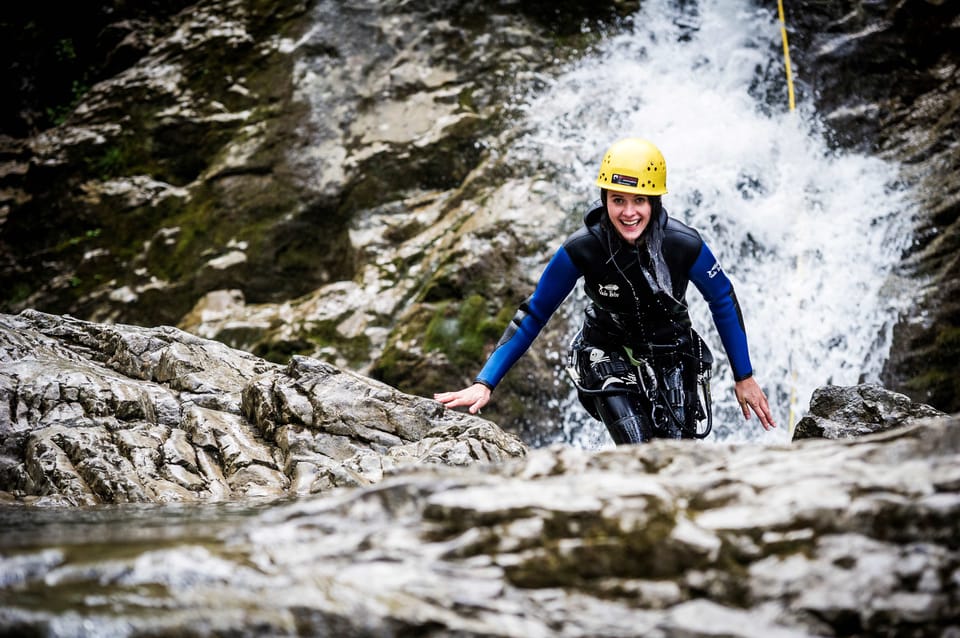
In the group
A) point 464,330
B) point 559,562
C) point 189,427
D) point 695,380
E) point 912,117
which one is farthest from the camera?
point 912,117

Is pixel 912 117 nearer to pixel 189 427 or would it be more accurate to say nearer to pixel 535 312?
pixel 535 312

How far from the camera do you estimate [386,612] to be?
2.07m

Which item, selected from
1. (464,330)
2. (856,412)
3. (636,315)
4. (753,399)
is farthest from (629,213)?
(464,330)

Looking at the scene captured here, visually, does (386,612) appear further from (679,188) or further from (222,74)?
(222,74)

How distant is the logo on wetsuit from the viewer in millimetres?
4660

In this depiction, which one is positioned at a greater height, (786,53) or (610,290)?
(786,53)

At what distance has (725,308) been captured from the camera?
479 cm

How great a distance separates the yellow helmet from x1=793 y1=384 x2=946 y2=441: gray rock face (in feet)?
6.73

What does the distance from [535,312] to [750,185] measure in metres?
6.68

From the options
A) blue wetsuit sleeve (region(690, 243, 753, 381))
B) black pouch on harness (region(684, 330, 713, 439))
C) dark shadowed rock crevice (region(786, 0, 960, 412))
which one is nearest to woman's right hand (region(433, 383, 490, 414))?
black pouch on harness (region(684, 330, 713, 439))

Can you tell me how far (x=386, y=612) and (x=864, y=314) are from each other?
8336 millimetres

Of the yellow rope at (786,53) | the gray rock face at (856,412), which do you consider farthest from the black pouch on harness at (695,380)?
the yellow rope at (786,53)

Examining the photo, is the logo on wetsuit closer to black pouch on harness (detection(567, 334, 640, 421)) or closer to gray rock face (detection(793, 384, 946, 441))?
black pouch on harness (detection(567, 334, 640, 421))

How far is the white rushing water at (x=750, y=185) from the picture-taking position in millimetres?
9062
